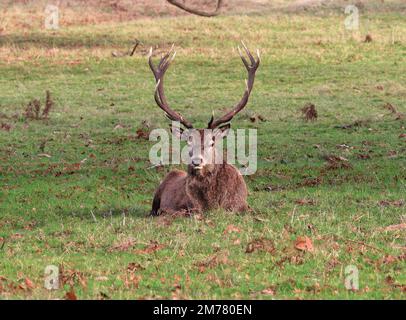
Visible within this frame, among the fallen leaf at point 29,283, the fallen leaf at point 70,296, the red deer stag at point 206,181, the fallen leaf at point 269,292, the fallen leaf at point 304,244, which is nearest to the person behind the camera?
the fallen leaf at point 70,296

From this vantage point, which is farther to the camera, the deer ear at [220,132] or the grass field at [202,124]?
the deer ear at [220,132]

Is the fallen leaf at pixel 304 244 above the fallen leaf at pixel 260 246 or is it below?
above

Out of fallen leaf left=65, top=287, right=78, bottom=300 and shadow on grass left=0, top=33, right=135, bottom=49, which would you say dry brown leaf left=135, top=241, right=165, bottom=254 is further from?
shadow on grass left=0, top=33, right=135, bottom=49

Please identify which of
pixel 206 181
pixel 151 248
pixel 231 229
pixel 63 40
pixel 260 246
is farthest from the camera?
pixel 63 40

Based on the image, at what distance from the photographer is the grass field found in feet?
29.6

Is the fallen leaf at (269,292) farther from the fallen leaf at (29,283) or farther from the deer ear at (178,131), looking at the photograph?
the deer ear at (178,131)

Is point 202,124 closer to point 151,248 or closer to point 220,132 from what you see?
point 220,132

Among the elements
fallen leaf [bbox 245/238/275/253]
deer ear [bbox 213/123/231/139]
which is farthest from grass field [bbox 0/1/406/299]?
deer ear [bbox 213/123/231/139]

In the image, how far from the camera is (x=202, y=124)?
2117 cm

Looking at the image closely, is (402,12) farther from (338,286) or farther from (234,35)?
(338,286)

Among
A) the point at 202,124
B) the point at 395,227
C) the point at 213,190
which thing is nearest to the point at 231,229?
the point at 395,227

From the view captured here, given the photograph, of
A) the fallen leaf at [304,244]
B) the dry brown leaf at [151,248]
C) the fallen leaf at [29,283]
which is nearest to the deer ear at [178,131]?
the dry brown leaf at [151,248]

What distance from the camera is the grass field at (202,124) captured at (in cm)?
901
